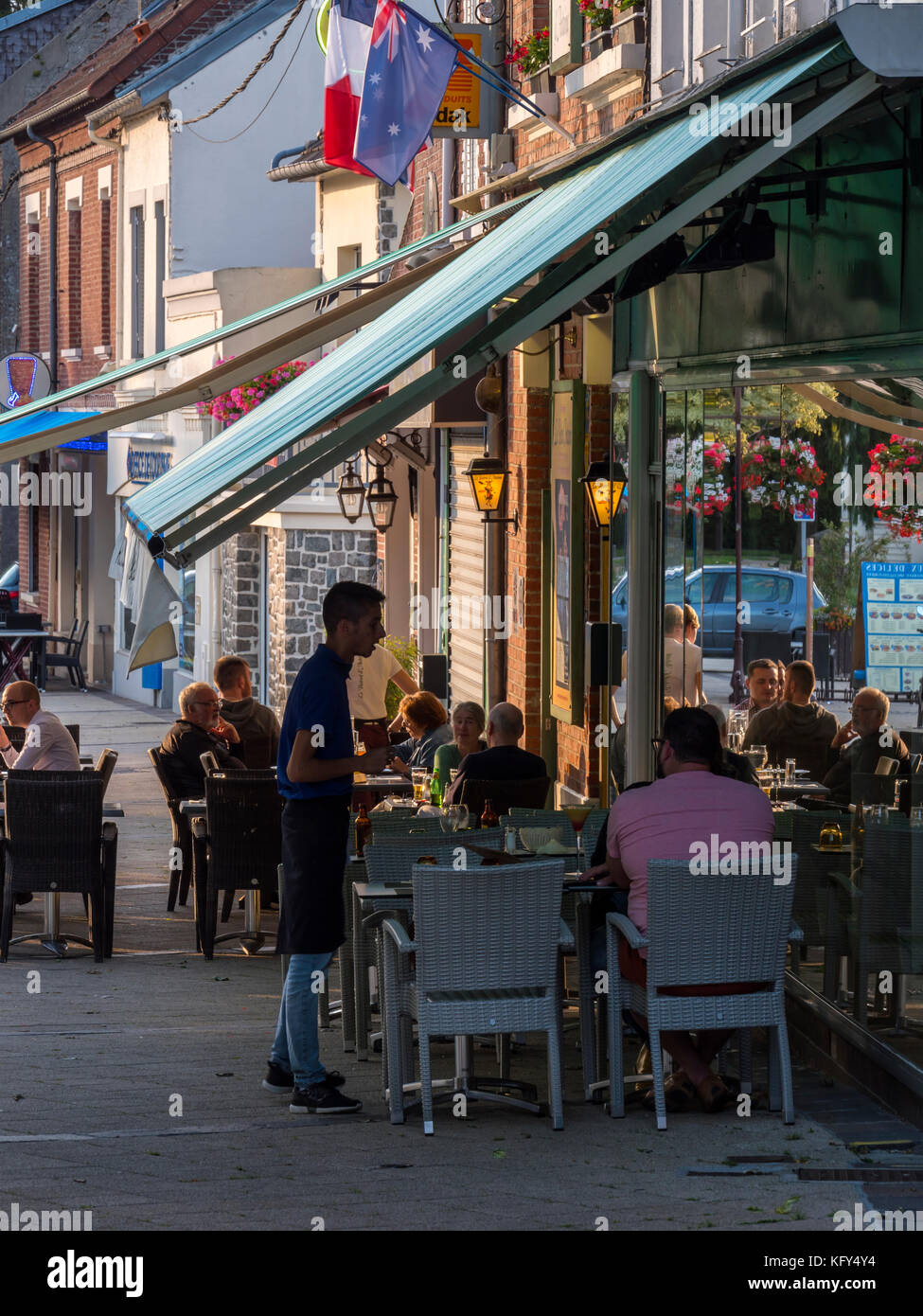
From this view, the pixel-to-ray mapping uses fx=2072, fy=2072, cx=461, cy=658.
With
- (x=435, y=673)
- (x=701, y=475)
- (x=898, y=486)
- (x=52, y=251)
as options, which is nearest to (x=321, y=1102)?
(x=898, y=486)

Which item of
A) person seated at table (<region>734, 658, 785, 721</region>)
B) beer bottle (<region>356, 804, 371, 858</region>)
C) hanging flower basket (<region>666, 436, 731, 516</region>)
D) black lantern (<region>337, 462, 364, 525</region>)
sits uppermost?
black lantern (<region>337, 462, 364, 525</region>)

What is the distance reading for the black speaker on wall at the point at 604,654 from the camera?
1293 cm

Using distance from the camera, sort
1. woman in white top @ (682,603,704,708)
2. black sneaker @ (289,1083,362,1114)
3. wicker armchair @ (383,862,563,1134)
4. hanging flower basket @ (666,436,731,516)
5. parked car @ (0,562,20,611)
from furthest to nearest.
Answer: parked car @ (0,562,20,611), woman in white top @ (682,603,704,708), hanging flower basket @ (666,436,731,516), black sneaker @ (289,1083,362,1114), wicker armchair @ (383,862,563,1134)

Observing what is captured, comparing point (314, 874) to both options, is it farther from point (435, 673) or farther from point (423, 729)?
point (435, 673)

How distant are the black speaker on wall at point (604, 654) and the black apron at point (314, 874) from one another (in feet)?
17.5

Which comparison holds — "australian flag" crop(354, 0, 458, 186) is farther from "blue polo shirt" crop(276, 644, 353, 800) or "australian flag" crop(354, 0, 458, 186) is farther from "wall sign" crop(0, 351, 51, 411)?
"wall sign" crop(0, 351, 51, 411)

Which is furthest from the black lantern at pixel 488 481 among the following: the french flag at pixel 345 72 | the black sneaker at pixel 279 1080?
the black sneaker at pixel 279 1080

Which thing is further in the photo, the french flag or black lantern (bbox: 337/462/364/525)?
black lantern (bbox: 337/462/364/525)

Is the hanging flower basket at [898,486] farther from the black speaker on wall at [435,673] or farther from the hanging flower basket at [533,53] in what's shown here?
the black speaker on wall at [435,673]

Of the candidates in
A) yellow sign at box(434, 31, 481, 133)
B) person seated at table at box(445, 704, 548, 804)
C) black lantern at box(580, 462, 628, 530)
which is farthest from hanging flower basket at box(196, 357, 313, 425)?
person seated at table at box(445, 704, 548, 804)

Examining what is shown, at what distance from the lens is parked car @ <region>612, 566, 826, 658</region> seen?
9656 millimetres

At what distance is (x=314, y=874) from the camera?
304 inches

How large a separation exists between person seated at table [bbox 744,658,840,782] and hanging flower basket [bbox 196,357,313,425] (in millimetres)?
9722

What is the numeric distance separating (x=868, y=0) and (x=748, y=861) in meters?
3.10
